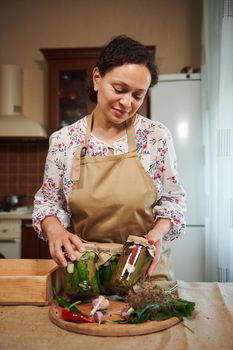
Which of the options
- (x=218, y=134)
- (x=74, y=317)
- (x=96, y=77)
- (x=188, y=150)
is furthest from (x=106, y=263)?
(x=188, y=150)

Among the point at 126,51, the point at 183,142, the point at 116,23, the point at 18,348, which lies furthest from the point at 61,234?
the point at 116,23

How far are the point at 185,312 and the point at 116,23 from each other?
323 cm

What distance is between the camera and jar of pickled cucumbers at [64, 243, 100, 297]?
0.90 m

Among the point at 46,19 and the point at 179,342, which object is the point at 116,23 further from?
the point at 179,342

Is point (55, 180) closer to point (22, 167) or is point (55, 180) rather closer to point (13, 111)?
point (13, 111)

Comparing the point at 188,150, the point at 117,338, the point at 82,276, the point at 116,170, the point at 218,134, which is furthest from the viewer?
the point at 188,150

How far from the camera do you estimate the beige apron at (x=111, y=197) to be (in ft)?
3.65

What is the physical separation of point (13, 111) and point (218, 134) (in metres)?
1.89

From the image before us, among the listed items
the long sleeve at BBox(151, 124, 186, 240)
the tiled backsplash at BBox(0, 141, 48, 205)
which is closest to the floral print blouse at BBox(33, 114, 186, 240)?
the long sleeve at BBox(151, 124, 186, 240)

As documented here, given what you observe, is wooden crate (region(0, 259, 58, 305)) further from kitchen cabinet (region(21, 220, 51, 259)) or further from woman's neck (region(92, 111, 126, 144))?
kitchen cabinet (region(21, 220, 51, 259))

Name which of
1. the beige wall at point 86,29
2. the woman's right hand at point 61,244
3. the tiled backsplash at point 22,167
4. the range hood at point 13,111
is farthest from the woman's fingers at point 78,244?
the beige wall at point 86,29

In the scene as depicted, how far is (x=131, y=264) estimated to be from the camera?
35.8 inches

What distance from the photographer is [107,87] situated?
109cm

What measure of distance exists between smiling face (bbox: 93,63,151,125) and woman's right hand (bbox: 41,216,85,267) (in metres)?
0.38
